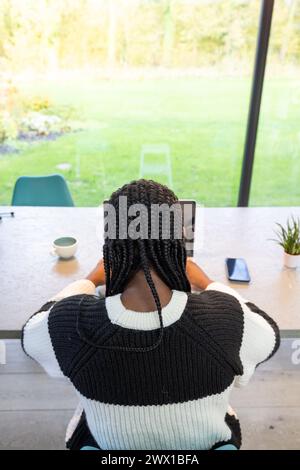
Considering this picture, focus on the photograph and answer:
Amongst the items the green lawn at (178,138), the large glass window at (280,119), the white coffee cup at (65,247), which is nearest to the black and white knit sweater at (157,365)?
the white coffee cup at (65,247)

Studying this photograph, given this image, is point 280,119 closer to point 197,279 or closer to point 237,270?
point 237,270

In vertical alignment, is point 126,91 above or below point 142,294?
above

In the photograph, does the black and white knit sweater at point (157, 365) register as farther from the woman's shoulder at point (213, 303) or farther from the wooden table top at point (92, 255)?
the wooden table top at point (92, 255)

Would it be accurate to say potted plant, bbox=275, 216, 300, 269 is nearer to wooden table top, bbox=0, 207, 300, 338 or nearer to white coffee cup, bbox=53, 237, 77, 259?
wooden table top, bbox=0, 207, 300, 338

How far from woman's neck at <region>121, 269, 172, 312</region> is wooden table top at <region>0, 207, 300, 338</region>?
1.52ft

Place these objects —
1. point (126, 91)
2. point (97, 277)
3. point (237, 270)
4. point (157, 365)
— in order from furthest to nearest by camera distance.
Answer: point (126, 91) → point (237, 270) → point (97, 277) → point (157, 365)

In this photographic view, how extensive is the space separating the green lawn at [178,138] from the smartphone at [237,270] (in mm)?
1769

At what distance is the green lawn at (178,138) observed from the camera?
3158 mm

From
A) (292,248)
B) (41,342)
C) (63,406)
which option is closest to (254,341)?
(41,342)

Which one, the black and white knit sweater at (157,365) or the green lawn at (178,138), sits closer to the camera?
the black and white knit sweater at (157,365)

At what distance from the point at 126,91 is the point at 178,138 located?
0.58 meters

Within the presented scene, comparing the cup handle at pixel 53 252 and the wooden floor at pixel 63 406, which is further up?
the cup handle at pixel 53 252

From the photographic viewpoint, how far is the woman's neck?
821mm

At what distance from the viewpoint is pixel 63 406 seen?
172cm
